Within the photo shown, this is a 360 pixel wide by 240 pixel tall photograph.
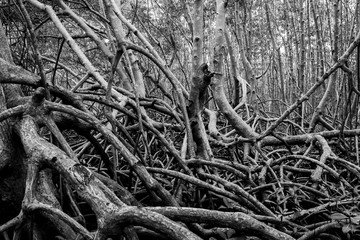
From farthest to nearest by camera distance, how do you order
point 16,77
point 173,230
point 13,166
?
1. point 16,77
2. point 13,166
3. point 173,230

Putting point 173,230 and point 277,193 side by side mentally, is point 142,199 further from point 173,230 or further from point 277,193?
point 173,230

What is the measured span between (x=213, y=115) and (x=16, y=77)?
128 centimetres

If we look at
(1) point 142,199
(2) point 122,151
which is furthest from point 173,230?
(1) point 142,199

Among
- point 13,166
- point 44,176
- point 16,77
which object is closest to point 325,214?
point 44,176

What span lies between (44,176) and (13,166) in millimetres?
162

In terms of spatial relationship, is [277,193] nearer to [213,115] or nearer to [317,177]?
[317,177]

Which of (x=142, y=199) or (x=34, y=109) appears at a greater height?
(x=34, y=109)

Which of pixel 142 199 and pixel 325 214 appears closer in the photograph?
pixel 325 214

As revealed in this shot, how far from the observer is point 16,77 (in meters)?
1.33

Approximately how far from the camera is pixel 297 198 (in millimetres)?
1397

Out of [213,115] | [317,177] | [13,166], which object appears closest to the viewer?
[13,166]

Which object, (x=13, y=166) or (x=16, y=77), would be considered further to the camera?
(x=16, y=77)

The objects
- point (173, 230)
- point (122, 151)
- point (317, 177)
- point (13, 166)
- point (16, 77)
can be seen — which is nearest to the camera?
point (173, 230)

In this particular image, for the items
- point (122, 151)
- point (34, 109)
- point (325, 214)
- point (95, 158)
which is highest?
→ point (34, 109)
